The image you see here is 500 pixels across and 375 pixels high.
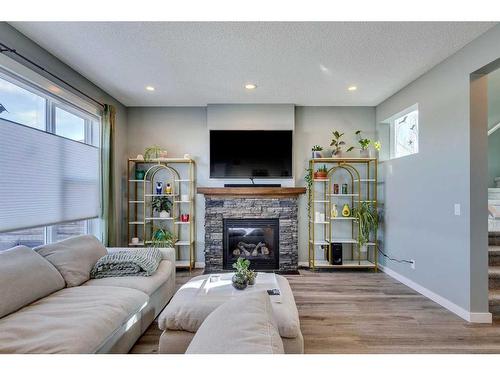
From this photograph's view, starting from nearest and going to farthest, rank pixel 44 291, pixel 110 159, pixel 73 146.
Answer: pixel 44 291 < pixel 73 146 < pixel 110 159

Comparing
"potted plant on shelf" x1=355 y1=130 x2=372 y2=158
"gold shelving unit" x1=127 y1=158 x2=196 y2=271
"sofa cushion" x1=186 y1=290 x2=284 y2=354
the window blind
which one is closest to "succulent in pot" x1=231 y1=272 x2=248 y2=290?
"sofa cushion" x1=186 y1=290 x2=284 y2=354

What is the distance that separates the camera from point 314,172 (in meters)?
4.32

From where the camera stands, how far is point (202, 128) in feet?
14.6

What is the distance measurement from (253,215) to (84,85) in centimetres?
283

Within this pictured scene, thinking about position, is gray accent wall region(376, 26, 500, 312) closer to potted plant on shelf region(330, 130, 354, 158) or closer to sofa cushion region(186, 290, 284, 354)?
potted plant on shelf region(330, 130, 354, 158)

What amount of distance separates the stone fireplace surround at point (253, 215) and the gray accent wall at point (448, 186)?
1.49 m

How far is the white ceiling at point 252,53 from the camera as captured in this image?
7.38 ft

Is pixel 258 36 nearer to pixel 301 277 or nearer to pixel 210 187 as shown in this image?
pixel 210 187

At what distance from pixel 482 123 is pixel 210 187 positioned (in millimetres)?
3353

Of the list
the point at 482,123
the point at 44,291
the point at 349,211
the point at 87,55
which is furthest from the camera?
the point at 349,211

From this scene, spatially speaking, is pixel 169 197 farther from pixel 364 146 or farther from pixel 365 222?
pixel 364 146

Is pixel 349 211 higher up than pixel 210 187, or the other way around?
pixel 210 187

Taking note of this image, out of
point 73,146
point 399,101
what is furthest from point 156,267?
point 399,101

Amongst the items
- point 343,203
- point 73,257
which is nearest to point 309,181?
point 343,203
